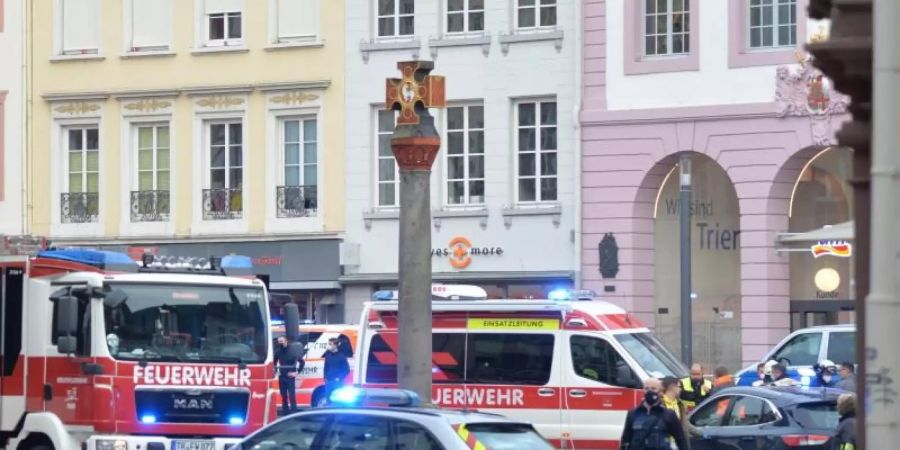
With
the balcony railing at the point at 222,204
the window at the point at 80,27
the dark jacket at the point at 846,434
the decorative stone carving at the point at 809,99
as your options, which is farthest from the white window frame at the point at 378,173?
the dark jacket at the point at 846,434

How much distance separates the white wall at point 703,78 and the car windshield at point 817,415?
52.3 ft

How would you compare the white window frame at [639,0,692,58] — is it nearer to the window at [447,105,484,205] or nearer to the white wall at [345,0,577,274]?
the white wall at [345,0,577,274]

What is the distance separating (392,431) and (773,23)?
76.4 ft

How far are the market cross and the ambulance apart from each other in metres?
3.57

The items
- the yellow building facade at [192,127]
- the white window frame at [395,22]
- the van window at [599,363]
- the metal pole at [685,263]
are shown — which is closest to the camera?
the van window at [599,363]

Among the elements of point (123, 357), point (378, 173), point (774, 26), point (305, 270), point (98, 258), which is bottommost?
point (123, 357)

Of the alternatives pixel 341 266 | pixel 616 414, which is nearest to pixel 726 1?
pixel 341 266

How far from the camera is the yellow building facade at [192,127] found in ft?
135

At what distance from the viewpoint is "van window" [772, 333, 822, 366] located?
28969 millimetres

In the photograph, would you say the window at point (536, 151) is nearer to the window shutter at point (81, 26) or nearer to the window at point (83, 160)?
the window at point (83, 160)

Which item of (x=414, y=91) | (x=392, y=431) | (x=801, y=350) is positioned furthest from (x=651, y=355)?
(x=392, y=431)

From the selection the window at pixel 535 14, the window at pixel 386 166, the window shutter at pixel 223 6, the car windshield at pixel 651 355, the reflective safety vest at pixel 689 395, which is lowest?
A: the reflective safety vest at pixel 689 395

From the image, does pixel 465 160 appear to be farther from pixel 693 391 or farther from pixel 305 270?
pixel 693 391

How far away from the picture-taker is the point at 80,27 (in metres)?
43.7
